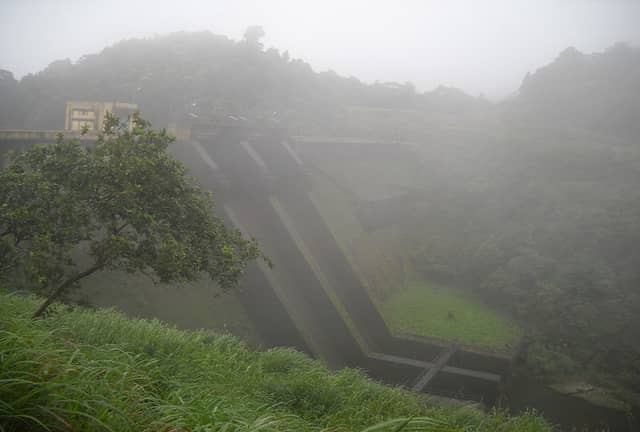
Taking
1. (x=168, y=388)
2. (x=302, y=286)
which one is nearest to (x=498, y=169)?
(x=302, y=286)

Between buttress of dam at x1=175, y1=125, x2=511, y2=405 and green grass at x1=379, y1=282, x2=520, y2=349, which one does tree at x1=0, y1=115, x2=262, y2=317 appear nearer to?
buttress of dam at x1=175, y1=125, x2=511, y2=405

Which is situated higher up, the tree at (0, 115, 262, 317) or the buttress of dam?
the tree at (0, 115, 262, 317)

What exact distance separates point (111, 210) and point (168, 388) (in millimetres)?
1957

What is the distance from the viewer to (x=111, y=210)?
477 cm

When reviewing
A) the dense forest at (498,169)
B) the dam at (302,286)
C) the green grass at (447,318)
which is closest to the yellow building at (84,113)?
the dam at (302,286)

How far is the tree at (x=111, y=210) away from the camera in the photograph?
4.72 metres

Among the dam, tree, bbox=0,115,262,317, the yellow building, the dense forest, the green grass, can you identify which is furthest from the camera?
the dense forest

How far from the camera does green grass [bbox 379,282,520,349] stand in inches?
471

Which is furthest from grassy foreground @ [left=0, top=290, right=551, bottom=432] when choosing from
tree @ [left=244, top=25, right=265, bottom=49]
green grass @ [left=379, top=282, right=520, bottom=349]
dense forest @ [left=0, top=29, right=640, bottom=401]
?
tree @ [left=244, top=25, right=265, bottom=49]

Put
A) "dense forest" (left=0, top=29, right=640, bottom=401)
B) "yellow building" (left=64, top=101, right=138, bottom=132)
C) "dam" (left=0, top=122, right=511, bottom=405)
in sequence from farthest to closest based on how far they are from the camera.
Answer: "dense forest" (left=0, top=29, right=640, bottom=401) < "yellow building" (left=64, top=101, right=138, bottom=132) < "dam" (left=0, top=122, right=511, bottom=405)

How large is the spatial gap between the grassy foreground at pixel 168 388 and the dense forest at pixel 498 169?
6849 millimetres

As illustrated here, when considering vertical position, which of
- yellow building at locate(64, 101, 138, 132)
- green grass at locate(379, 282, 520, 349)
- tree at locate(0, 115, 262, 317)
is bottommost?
green grass at locate(379, 282, 520, 349)

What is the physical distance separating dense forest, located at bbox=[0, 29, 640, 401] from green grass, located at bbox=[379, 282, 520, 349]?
53cm

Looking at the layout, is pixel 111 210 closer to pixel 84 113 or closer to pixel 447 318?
pixel 84 113
